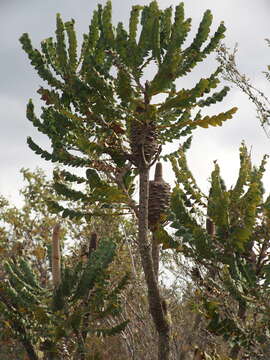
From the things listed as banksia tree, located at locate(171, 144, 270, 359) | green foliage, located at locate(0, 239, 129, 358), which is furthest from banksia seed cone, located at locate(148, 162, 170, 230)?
green foliage, located at locate(0, 239, 129, 358)

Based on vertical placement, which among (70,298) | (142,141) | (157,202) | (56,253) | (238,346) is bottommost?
(238,346)

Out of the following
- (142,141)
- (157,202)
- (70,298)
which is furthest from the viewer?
(70,298)

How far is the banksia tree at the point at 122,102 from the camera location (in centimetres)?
405

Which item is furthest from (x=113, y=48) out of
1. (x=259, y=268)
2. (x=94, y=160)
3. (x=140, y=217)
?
(x=259, y=268)

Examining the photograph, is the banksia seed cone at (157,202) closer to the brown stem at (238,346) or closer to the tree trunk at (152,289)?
the tree trunk at (152,289)

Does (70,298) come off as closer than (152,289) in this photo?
No

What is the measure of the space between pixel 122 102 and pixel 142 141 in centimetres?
40

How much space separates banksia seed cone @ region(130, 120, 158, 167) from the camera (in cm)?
432

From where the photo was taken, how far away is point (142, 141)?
429 cm

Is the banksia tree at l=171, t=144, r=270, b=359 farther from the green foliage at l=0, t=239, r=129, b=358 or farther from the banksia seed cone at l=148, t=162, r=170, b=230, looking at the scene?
the green foliage at l=0, t=239, r=129, b=358

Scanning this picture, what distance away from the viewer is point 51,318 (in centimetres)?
645

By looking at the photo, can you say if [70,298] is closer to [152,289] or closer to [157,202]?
[157,202]

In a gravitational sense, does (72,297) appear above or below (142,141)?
below

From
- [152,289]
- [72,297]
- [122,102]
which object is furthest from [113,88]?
[72,297]
